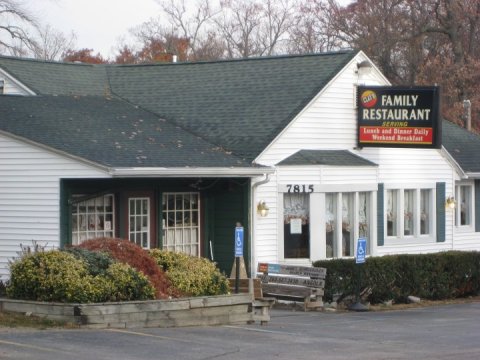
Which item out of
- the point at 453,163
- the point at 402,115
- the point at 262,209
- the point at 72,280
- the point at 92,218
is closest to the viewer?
the point at 72,280

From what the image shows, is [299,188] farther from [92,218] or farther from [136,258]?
[136,258]

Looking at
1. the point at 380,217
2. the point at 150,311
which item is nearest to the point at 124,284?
the point at 150,311

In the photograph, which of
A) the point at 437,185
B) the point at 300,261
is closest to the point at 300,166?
the point at 300,261

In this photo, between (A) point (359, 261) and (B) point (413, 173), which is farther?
(B) point (413, 173)

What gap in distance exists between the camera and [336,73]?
27.9 m

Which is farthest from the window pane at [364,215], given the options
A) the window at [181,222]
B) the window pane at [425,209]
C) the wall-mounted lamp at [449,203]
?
the window at [181,222]

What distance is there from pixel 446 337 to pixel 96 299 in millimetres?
6438

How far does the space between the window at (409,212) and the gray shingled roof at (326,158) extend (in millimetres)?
1795

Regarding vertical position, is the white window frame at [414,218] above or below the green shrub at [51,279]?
above

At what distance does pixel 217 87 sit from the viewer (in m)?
29.7

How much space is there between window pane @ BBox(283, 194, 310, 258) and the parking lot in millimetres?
3993

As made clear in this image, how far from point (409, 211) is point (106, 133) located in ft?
30.4

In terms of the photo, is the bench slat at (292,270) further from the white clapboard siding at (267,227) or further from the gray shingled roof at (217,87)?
the gray shingled roof at (217,87)

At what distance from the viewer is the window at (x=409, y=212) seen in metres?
29.6
